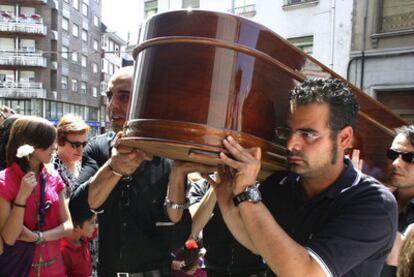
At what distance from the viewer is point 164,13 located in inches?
57.4

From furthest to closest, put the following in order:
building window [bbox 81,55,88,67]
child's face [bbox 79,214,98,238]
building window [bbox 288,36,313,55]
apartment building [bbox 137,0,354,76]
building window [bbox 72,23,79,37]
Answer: building window [bbox 81,55,88,67]
building window [bbox 72,23,79,37]
building window [bbox 288,36,313,55]
apartment building [bbox 137,0,354,76]
child's face [bbox 79,214,98,238]

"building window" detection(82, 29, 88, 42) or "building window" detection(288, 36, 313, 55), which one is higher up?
"building window" detection(82, 29, 88, 42)

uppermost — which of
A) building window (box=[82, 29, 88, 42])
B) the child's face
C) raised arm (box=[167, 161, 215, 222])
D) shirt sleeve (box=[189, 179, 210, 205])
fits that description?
building window (box=[82, 29, 88, 42])

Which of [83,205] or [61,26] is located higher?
[61,26]

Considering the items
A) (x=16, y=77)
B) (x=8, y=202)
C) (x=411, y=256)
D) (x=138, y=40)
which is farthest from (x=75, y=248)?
(x=16, y=77)

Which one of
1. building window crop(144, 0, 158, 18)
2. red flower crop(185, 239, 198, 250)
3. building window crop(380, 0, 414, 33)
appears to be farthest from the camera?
building window crop(144, 0, 158, 18)

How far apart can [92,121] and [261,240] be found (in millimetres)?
40882

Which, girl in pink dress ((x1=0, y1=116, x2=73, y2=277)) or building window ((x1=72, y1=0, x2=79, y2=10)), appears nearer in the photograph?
girl in pink dress ((x1=0, y1=116, x2=73, y2=277))

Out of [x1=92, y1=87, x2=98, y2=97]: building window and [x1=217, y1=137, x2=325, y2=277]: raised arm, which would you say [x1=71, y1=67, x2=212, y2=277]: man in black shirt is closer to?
[x1=217, y1=137, x2=325, y2=277]: raised arm

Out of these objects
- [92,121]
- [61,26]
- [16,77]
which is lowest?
[92,121]

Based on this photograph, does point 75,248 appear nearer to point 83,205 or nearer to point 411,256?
point 83,205

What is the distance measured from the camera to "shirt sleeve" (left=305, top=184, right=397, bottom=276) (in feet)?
4.34

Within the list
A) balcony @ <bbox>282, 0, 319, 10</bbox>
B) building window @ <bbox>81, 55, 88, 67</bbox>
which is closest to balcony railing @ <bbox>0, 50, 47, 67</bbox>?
building window @ <bbox>81, 55, 88, 67</bbox>

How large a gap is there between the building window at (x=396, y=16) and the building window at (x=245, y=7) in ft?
15.5
